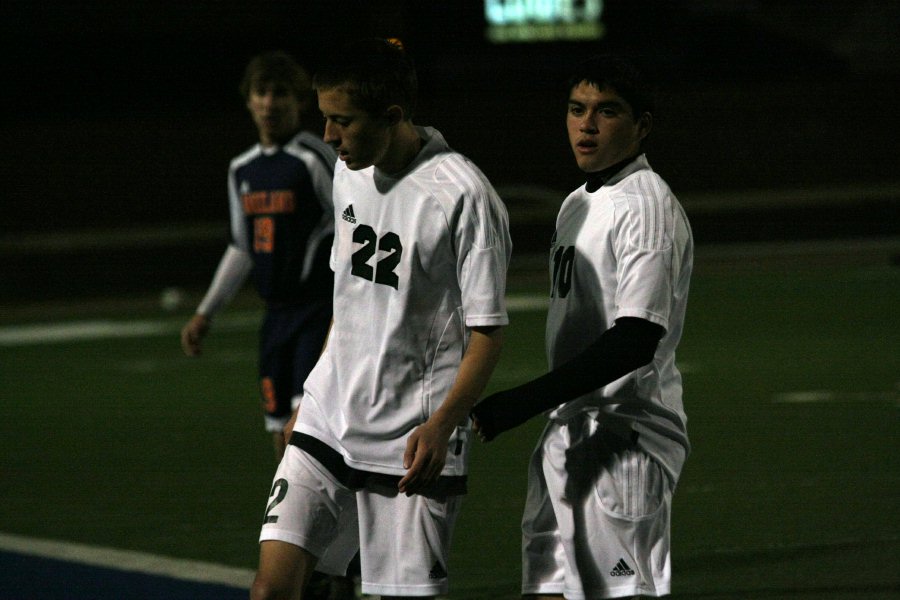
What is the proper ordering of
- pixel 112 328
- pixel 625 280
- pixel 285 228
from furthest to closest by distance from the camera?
pixel 112 328, pixel 285 228, pixel 625 280

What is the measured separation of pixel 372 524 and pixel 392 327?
529 millimetres

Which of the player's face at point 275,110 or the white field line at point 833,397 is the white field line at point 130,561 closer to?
the player's face at point 275,110

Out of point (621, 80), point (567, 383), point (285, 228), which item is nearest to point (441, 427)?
point (567, 383)

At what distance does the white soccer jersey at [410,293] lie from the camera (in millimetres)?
4035

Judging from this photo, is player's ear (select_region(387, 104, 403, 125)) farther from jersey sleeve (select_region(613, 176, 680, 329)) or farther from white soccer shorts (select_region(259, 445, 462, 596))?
white soccer shorts (select_region(259, 445, 462, 596))

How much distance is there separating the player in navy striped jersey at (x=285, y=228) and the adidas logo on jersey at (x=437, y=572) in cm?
231

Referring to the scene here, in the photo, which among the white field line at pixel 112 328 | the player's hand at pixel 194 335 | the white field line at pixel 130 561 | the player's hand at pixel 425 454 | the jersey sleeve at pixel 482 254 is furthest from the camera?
the white field line at pixel 112 328

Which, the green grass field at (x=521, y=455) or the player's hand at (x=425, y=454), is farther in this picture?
the green grass field at (x=521, y=455)

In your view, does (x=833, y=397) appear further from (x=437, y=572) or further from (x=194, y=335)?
(x=437, y=572)

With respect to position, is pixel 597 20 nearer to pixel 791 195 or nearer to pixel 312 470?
pixel 791 195

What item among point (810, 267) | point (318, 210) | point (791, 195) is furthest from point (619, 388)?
point (791, 195)

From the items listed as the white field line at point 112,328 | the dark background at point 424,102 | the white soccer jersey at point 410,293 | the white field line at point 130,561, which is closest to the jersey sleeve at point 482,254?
the white soccer jersey at point 410,293

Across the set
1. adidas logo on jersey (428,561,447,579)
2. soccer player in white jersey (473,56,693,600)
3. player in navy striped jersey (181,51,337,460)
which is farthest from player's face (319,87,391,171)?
player in navy striped jersey (181,51,337,460)

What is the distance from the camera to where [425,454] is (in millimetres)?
3859
